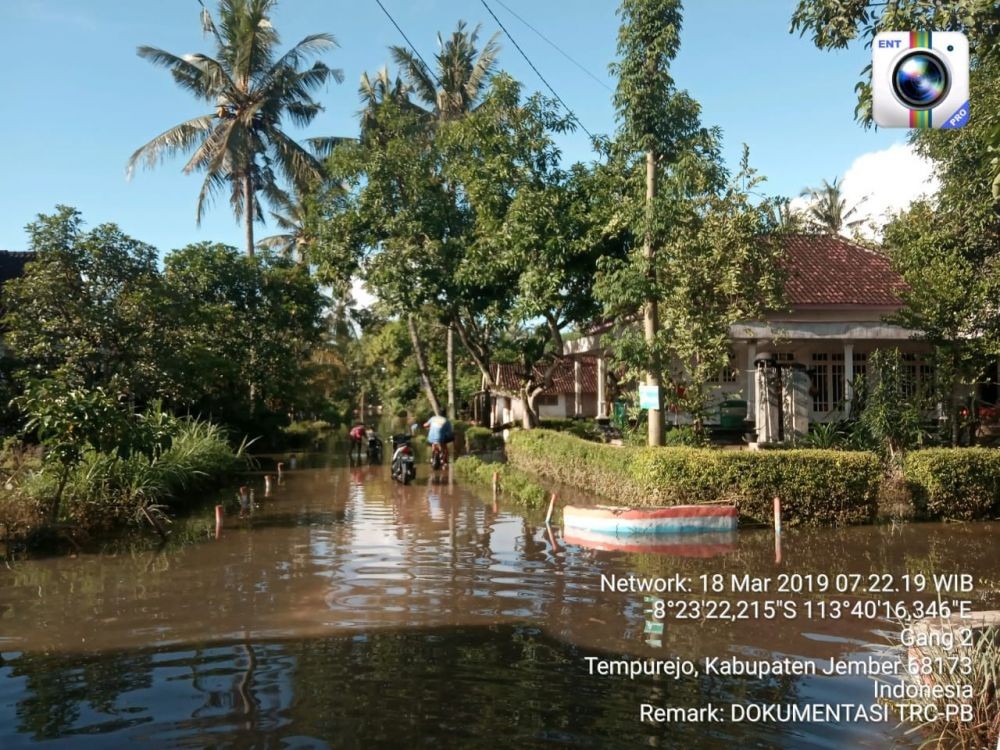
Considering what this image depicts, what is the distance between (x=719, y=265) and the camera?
48.4ft

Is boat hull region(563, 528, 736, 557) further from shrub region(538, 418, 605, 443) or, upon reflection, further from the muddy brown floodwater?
shrub region(538, 418, 605, 443)

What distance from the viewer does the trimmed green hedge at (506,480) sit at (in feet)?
50.9

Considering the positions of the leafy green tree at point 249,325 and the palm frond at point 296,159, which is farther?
the palm frond at point 296,159

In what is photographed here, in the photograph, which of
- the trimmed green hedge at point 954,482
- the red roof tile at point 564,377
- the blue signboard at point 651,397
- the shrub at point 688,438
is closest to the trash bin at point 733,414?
the shrub at point 688,438

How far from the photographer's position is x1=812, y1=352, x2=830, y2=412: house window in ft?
74.7

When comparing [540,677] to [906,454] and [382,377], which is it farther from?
[382,377]

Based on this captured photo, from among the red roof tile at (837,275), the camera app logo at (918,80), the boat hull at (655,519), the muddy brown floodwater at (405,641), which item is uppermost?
the red roof tile at (837,275)

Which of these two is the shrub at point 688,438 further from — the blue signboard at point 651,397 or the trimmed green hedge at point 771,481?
the trimmed green hedge at point 771,481

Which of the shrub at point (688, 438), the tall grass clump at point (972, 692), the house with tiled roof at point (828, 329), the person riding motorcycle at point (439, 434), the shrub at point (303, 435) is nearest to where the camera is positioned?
the tall grass clump at point (972, 692)

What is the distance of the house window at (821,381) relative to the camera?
2277cm

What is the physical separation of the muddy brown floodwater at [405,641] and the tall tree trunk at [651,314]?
125 inches

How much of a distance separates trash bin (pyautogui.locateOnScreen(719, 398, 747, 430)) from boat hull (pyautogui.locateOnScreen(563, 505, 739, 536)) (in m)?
8.92

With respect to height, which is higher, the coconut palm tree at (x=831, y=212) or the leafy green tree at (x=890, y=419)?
the coconut palm tree at (x=831, y=212)

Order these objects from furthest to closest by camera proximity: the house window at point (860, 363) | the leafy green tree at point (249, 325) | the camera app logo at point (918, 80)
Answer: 1. the leafy green tree at point (249, 325)
2. the house window at point (860, 363)
3. the camera app logo at point (918, 80)
